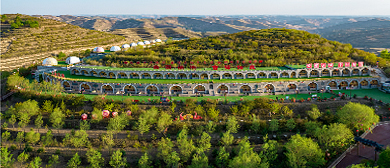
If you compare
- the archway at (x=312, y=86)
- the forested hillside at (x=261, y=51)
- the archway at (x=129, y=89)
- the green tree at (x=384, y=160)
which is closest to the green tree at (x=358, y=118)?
the green tree at (x=384, y=160)

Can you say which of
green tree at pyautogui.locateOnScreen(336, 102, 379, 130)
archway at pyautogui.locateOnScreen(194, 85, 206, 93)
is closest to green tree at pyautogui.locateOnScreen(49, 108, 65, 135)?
archway at pyautogui.locateOnScreen(194, 85, 206, 93)

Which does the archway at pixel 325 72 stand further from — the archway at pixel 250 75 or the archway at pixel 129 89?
the archway at pixel 129 89

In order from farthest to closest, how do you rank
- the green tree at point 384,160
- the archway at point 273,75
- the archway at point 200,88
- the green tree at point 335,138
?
the archway at point 273,75, the archway at point 200,88, the green tree at point 335,138, the green tree at point 384,160

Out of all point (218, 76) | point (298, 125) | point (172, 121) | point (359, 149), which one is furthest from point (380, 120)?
point (172, 121)

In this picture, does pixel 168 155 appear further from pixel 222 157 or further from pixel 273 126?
pixel 273 126

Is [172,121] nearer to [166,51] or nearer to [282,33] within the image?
[166,51]

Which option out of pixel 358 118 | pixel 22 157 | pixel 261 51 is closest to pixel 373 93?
pixel 358 118
